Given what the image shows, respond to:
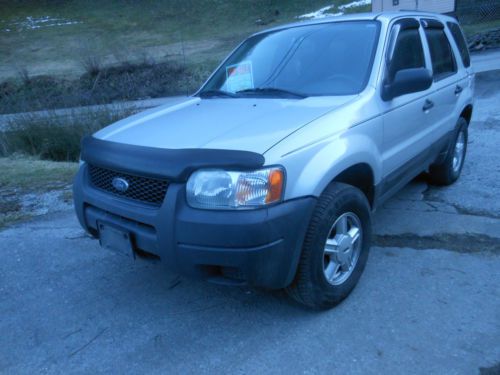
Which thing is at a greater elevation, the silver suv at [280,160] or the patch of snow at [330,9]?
the patch of snow at [330,9]

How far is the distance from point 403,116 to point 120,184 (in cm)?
218

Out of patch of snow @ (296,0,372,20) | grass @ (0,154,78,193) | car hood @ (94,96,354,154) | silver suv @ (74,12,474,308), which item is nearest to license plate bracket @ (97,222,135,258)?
silver suv @ (74,12,474,308)

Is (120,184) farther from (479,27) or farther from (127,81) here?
(479,27)

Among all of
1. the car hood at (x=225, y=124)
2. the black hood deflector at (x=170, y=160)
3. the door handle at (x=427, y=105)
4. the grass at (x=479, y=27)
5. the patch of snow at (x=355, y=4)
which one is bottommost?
the grass at (x=479, y=27)

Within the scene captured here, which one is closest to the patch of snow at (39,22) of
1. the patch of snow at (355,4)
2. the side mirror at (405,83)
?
the patch of snow at (355,4)

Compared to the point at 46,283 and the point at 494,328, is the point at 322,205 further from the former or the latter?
the point at 46,283

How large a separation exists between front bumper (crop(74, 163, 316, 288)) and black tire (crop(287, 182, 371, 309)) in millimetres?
100

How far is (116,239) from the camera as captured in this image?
111 inches

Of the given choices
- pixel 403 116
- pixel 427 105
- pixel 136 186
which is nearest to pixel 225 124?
pixel 136 186

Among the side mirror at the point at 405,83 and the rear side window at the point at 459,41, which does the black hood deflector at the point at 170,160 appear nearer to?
the side mirror at the point at 405,83

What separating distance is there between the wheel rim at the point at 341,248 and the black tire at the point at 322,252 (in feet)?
0.12

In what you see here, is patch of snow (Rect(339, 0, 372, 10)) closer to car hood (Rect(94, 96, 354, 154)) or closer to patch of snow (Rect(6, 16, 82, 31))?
patch of snow (Rect(6, 16, 82, 31))

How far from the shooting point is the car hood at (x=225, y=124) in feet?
8.50

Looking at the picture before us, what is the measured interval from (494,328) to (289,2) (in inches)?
1423
